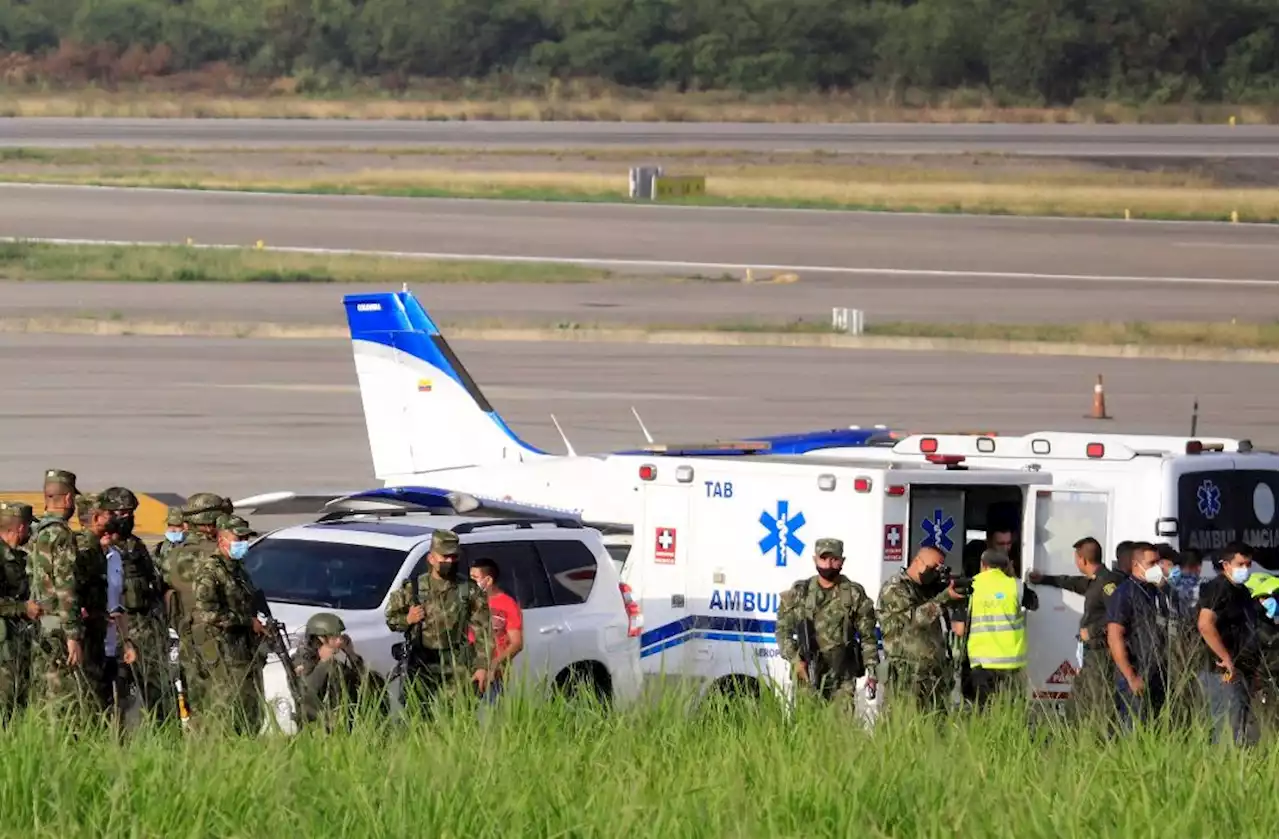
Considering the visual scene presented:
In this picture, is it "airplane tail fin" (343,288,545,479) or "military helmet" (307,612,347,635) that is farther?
"airplane tail fin" (343,288,545,479)

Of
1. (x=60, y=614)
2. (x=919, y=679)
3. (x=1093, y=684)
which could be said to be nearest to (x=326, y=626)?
(x=60, y=614)

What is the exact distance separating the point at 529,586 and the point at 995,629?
2899 millimetres

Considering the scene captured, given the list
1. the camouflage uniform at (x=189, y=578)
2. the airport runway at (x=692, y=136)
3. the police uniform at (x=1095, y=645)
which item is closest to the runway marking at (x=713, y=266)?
the airport runway at (x=692, y=136)

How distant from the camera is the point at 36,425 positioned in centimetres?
2803

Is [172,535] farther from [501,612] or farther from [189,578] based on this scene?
[501,612]

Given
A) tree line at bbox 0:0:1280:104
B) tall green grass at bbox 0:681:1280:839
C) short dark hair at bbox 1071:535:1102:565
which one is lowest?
tall green grass at bbox 0:681:1280:839

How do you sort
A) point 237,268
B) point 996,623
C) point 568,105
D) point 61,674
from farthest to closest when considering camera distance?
point 568,105 → point 237,268 → point 996,623 → point 61,674

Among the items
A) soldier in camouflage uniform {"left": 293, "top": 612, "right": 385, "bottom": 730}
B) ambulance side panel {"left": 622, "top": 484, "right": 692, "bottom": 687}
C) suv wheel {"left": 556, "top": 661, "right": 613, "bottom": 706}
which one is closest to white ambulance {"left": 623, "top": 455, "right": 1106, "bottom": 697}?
ambulance side panel {"left": 622, "top": 484, "right": 692, "bottom": 687}

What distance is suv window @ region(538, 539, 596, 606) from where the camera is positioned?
47.0 feet

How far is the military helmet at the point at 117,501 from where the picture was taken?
12.1m

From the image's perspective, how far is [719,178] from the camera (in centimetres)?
7175

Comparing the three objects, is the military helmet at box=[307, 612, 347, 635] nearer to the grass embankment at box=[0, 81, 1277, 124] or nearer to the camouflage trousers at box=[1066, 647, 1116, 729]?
the camouflage trousers at box=[1066, 647, 1116, 729]

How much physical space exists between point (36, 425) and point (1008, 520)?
16.7 metres

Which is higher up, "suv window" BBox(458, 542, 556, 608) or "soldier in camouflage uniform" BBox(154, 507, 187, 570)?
"soldier in camouflage uniform" BBox(154, 507, 187, 570)
